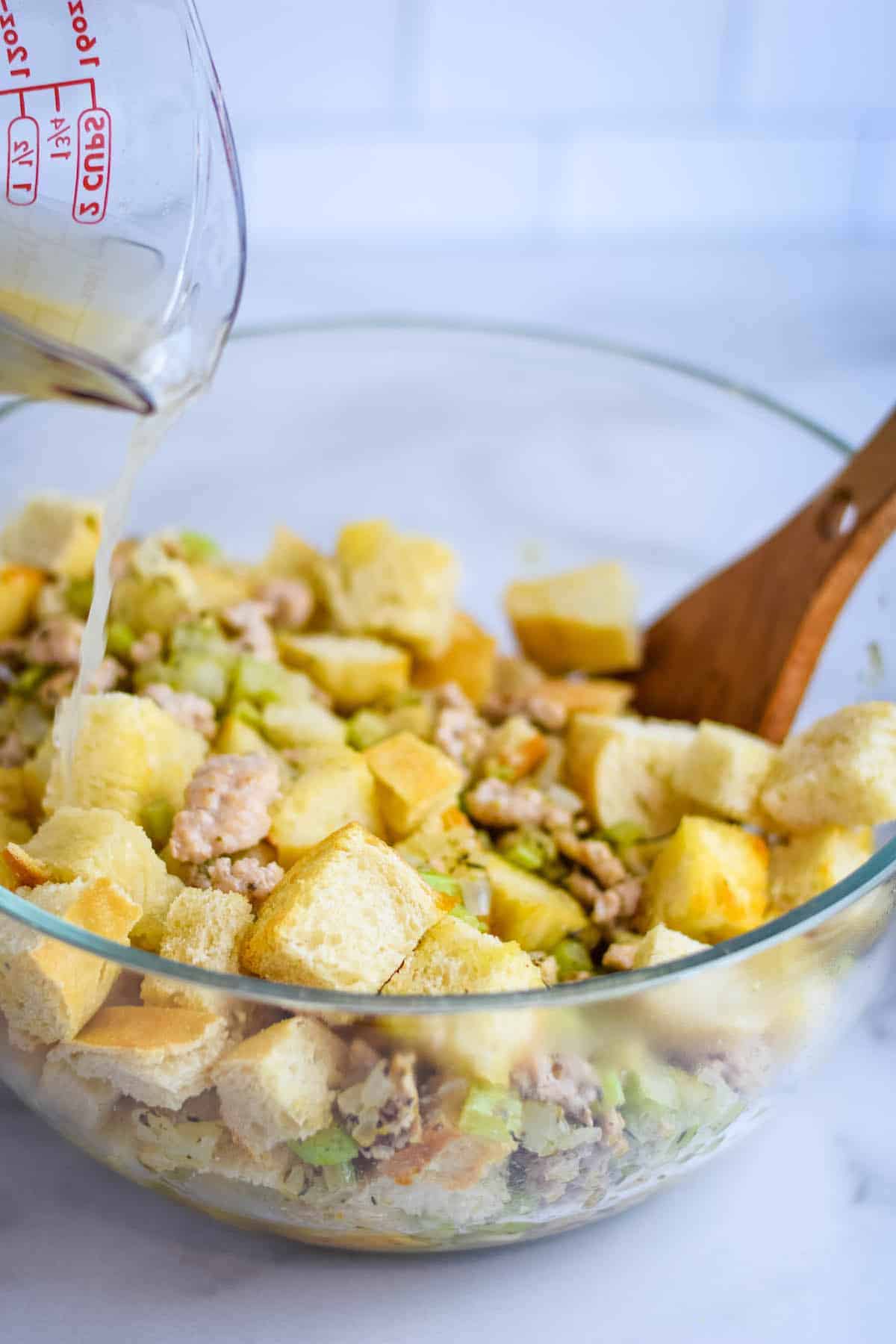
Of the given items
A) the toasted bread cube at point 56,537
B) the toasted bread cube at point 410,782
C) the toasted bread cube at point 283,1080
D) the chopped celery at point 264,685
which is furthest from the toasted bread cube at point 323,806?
the toasted bread cube at point 56,537

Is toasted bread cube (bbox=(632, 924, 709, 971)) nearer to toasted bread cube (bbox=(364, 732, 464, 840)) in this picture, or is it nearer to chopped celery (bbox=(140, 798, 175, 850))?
toasted bread cube (bbox=(364, 732, 464, 840))

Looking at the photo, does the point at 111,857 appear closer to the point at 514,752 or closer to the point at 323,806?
the point at 323,806

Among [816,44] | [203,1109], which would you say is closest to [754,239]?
[816,44]

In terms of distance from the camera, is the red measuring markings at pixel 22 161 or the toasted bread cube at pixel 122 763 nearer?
the red measuring markings at pixel 22 161

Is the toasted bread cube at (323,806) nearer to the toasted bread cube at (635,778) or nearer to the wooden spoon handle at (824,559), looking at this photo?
the toasted bread cube at (635,778)

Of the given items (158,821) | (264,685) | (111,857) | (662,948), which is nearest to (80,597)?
(264,685)

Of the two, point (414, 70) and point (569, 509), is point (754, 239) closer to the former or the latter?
point (414, 70)

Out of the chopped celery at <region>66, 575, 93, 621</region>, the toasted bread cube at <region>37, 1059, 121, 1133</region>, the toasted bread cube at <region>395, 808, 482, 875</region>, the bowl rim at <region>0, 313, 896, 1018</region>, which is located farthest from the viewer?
the chopped celery at <region>66, 575, 93, 621</region>

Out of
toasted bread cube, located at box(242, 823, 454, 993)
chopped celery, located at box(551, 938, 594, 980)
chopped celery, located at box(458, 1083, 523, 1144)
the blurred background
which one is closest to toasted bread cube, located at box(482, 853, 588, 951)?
chopped celery, located at box(551, 938, 594, 980)
